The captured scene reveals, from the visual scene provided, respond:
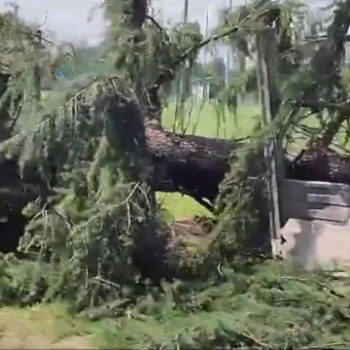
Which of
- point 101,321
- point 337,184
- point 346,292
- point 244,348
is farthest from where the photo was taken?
point 337,184

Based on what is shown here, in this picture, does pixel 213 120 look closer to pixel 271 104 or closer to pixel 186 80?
pixel 186 80

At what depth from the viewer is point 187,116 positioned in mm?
7586

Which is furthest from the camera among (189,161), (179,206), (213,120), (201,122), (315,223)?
(179,206)

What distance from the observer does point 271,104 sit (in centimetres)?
700

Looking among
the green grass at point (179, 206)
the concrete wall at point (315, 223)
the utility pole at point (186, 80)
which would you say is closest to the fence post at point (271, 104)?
the concrete wall at point (315, 223)

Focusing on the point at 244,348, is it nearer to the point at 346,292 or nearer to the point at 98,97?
the point at 346,292

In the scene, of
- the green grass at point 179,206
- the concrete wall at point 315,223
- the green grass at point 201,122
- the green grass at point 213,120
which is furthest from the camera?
the green grass at point 213,120

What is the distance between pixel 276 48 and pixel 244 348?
3.31 meters

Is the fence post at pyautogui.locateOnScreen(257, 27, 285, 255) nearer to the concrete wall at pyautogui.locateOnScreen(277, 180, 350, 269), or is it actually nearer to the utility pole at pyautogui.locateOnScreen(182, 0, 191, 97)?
the concrete wall at pyautogui.locateOnScreen(277, 180, 350, 269)

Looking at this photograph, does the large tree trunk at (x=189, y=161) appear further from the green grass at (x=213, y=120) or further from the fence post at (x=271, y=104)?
the fence post at (x=271, y=104)

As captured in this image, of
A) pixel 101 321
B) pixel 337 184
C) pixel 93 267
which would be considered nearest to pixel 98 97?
pixel 93 267

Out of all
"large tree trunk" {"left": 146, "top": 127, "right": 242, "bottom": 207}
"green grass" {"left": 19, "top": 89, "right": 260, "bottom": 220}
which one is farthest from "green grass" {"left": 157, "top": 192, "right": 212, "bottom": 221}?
"large tree trunk" {"left": 146, "top": 127, "right": 242, "bottom": 207}

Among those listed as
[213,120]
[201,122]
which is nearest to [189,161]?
[213,120]

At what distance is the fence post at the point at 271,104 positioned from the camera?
684cm
